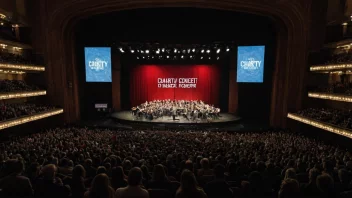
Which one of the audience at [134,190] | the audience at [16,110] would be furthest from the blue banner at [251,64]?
the audience at [134,190]

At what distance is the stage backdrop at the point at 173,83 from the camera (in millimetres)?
27266

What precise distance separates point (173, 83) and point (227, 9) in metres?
11.4

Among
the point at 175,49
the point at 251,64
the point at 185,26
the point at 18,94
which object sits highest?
the point at 185,26

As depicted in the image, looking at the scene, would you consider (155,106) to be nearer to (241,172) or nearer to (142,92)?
(142,92)

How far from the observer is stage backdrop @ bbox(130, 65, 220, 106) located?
27266mm

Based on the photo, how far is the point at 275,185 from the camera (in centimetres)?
505

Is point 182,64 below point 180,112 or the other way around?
the other way around

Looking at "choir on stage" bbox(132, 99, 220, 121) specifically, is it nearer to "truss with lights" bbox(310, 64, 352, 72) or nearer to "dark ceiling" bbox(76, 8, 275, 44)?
"dark ceiling" bbox(76, 8, 275, 44)

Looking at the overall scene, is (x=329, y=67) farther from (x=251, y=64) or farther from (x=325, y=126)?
(x=251, y=64)

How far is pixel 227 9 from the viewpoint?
61.4ft

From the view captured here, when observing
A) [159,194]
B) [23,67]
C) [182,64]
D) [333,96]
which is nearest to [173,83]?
[182,64]

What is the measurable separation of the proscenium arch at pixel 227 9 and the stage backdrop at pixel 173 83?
7.93 m

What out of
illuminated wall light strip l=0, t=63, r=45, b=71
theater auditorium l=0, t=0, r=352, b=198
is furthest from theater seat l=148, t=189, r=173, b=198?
illuminated wall light strip l=0, t=63, r=45, b=71

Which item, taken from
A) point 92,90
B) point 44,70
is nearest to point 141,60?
point 92,90
